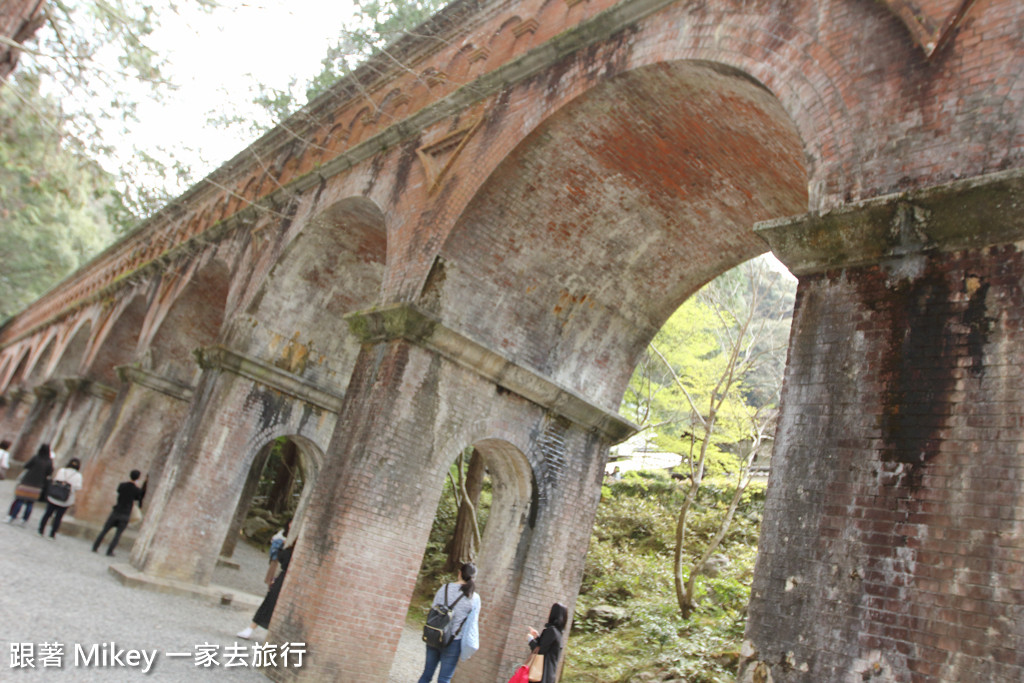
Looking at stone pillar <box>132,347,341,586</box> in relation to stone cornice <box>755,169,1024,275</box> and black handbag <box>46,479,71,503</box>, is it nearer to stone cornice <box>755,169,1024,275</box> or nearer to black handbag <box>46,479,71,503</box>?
black handbag <box>46,479,71,503</box>

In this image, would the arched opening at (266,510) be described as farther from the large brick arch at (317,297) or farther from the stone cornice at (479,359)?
the stone cornice at (479,359)

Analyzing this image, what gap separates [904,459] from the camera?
11.5 ft

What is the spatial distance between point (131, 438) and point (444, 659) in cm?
1041

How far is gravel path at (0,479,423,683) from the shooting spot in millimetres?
5539

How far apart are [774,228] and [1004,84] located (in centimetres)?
137

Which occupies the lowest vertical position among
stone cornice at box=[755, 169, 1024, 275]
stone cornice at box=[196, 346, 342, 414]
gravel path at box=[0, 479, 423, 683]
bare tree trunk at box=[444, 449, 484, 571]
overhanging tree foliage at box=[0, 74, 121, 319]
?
gravel path at box=[0, 479, 423, 683]

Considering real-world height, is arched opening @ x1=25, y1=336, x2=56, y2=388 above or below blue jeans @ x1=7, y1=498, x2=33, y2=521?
above

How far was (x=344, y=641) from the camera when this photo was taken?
688 centimetres

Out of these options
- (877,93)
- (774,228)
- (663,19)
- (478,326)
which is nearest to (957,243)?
(774,228)

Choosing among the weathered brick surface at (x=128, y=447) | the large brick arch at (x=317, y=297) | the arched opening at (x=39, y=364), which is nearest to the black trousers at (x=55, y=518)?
the weathered brick surface at (x=128, y=447)

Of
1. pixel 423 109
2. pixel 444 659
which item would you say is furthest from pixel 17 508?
pixel 444 659

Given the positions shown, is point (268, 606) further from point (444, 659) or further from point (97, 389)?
point (97, 389)

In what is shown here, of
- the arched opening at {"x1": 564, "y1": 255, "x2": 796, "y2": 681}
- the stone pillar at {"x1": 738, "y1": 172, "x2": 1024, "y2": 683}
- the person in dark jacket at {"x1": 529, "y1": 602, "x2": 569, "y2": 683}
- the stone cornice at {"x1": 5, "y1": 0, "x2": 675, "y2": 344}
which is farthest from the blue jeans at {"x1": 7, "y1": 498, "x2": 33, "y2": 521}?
the stone pillar at {"x1": 738, "y1": 172, "x2": 1024, "y2": 683}

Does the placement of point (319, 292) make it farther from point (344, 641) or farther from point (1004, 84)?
point (1004, 84)
